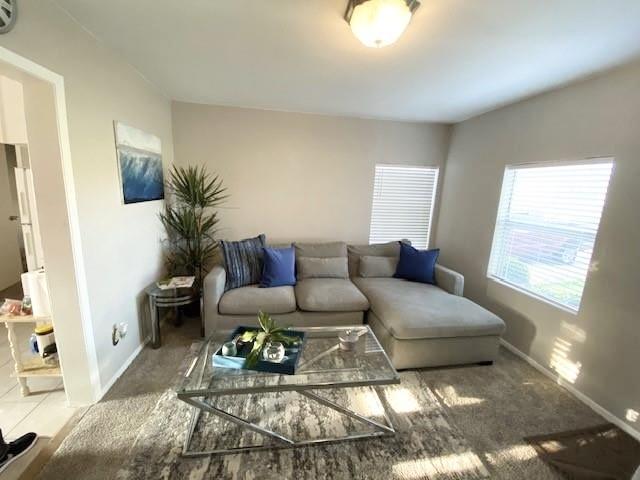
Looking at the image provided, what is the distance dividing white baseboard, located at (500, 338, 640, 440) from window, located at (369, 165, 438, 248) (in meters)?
1.75

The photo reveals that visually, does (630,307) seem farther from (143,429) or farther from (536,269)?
(143,429)

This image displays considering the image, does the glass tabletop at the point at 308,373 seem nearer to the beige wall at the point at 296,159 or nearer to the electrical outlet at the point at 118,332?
the electrical outlet at the point at 118,332

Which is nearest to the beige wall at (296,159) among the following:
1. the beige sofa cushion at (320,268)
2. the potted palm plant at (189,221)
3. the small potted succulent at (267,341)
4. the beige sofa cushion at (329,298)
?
the potted palm plant at (189,221)

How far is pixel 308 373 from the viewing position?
5.22 ft

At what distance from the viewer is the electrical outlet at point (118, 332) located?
6.51 ft

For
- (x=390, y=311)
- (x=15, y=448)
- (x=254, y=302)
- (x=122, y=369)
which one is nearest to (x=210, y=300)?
(x=254, y=302)

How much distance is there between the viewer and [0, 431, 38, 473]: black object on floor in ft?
4.52

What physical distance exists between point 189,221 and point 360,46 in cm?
220

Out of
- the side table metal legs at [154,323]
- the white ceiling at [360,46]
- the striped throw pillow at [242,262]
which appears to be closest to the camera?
the white ceiling at [360,46]

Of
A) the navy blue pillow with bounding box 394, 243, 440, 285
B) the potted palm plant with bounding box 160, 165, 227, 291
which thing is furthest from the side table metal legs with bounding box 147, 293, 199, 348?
the navy blue pillow with bounding box 394, 243, 440, 285

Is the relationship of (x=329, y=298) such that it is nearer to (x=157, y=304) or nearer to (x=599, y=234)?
(x=157, y=304)

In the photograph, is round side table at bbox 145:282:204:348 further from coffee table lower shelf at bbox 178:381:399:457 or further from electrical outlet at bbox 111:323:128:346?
coffee table lower shelf at bbox 178:381:399:457

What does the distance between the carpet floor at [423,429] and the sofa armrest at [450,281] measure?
71cm

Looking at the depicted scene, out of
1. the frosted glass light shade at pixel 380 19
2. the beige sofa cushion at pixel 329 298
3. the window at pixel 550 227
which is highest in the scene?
the frosted glass light shade at pixel 380 19
